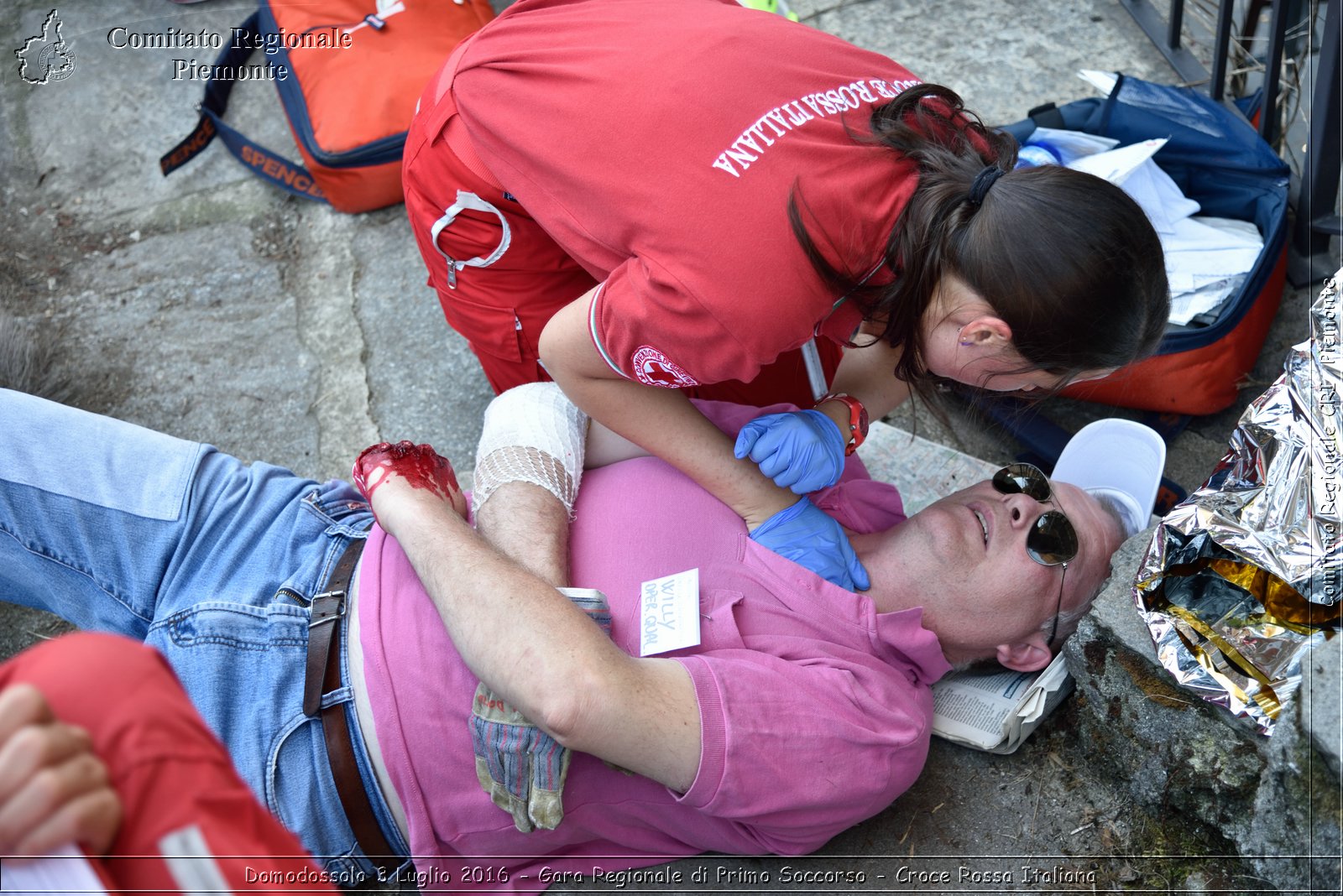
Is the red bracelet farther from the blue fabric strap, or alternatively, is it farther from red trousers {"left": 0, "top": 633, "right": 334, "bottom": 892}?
the blue fabric strap

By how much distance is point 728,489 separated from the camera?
2008 millimetres

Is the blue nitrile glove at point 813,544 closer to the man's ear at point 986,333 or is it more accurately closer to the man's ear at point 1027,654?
the man's ear at point 1027,654

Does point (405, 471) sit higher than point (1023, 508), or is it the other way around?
point (405, 471)

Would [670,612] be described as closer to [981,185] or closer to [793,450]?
[793,450]

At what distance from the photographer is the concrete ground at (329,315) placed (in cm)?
196

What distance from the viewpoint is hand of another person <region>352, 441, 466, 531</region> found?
192 cm

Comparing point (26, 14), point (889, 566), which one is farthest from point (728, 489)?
point (26, 14)

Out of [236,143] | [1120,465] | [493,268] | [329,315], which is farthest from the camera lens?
[236,143]

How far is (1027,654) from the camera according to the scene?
2.12m

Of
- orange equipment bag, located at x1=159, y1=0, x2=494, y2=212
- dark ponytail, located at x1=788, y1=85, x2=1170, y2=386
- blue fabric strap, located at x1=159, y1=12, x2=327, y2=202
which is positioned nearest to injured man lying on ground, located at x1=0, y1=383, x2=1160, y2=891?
dark ponytail, located at x1=788, y1=85, x2=1170, y2=386

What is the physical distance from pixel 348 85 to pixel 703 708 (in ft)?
8.32

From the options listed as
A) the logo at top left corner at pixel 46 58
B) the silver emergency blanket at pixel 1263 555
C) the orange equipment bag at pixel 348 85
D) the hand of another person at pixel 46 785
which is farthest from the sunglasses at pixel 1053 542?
the logo at top left corner at pixel 46 58

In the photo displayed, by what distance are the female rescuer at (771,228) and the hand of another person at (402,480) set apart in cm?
36

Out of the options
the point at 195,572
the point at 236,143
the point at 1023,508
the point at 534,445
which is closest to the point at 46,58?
the point at 236,143
